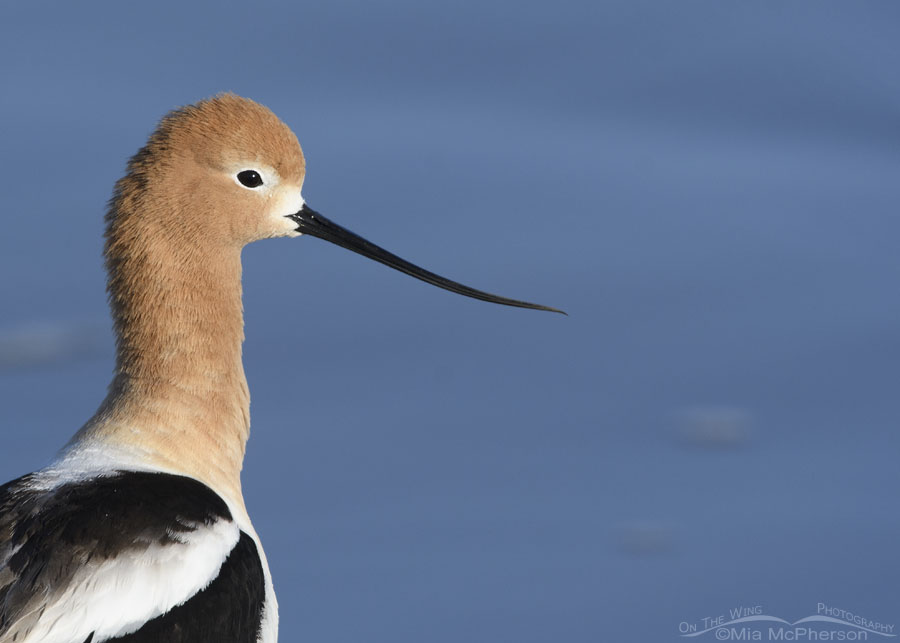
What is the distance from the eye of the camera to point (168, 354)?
345cm

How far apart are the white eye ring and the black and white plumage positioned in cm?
68

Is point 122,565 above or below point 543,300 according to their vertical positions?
below

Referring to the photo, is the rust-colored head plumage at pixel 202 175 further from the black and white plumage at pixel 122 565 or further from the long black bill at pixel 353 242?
the black and white plumage at pixel 122 565

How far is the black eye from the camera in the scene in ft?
11.5

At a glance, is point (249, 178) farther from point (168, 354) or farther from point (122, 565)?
point (122, 565)

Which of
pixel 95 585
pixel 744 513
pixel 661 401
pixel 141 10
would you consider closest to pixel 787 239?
pixel 661 401

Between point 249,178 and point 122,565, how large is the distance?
0.96m

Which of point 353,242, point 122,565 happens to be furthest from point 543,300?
point 122,565

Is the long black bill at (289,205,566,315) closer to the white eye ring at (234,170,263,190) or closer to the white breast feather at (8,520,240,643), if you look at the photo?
the white eye ring at (234,170,263,190)

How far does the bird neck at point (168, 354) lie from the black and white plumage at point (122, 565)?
0.54 feet

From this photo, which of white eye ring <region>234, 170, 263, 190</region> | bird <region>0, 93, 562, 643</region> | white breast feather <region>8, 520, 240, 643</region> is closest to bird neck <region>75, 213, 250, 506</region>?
bird <region>0, 93, 562, 643</region>

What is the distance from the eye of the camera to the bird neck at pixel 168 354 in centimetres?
340

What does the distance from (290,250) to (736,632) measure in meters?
Answer: 2.01

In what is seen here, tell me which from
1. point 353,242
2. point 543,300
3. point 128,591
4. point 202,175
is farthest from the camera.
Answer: point 543,300
